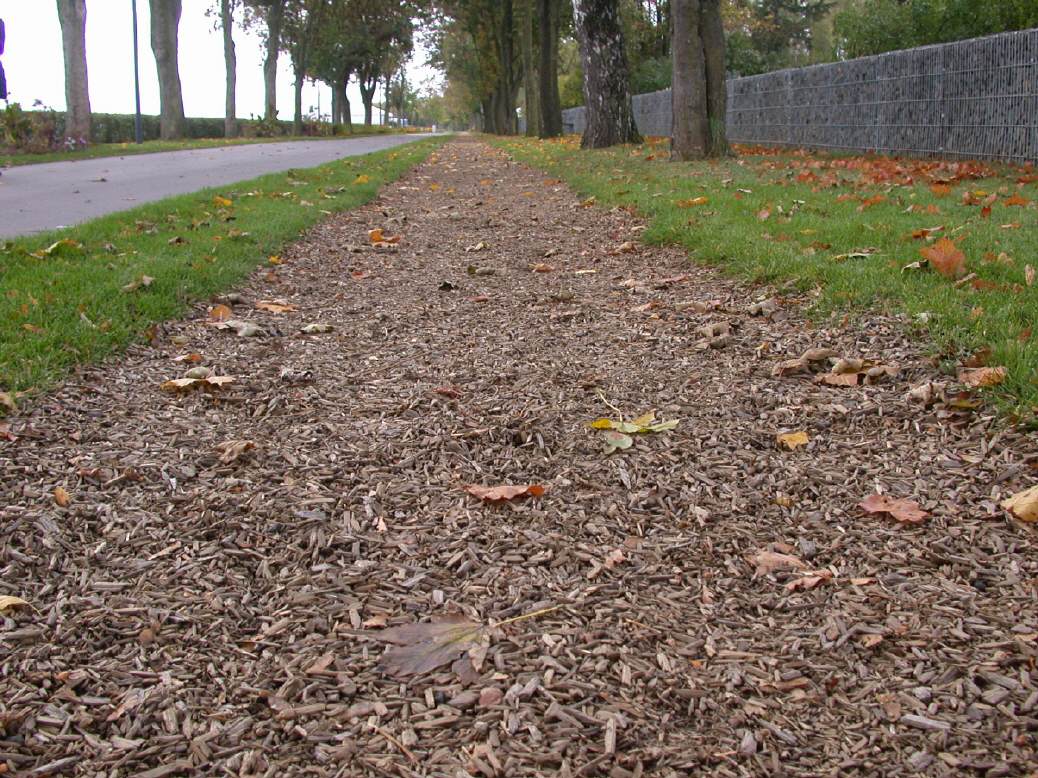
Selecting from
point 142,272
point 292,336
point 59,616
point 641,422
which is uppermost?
point 142,272

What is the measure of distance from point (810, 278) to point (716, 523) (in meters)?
2.55

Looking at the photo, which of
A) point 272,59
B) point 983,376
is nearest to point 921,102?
point 983,376

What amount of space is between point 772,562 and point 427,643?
904 mm

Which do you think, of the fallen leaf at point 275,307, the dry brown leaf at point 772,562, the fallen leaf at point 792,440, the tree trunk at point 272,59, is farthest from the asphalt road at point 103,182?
the tree trunk at point 272,59

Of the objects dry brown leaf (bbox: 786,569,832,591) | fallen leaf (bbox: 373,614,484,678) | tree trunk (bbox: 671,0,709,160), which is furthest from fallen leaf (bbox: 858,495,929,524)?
tree trunk (bbox: 671,0,709,160)

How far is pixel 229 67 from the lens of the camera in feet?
128

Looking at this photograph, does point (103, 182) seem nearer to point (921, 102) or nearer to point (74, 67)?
point (921, 102)

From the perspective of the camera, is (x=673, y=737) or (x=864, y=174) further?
(x=864, y=174)

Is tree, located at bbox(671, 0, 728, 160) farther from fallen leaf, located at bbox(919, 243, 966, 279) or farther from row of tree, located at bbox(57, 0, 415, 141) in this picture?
row of tree, located at bbox(57, 0, 415, 141)

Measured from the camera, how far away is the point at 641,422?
10.4 ft

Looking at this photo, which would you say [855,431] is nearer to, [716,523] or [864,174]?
[716,523]

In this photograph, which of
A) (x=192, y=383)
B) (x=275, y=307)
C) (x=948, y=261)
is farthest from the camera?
(x=275, y=307)

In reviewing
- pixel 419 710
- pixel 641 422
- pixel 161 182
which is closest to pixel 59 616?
pixel 419 710

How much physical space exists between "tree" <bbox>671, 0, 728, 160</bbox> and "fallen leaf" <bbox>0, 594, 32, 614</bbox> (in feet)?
37.4
